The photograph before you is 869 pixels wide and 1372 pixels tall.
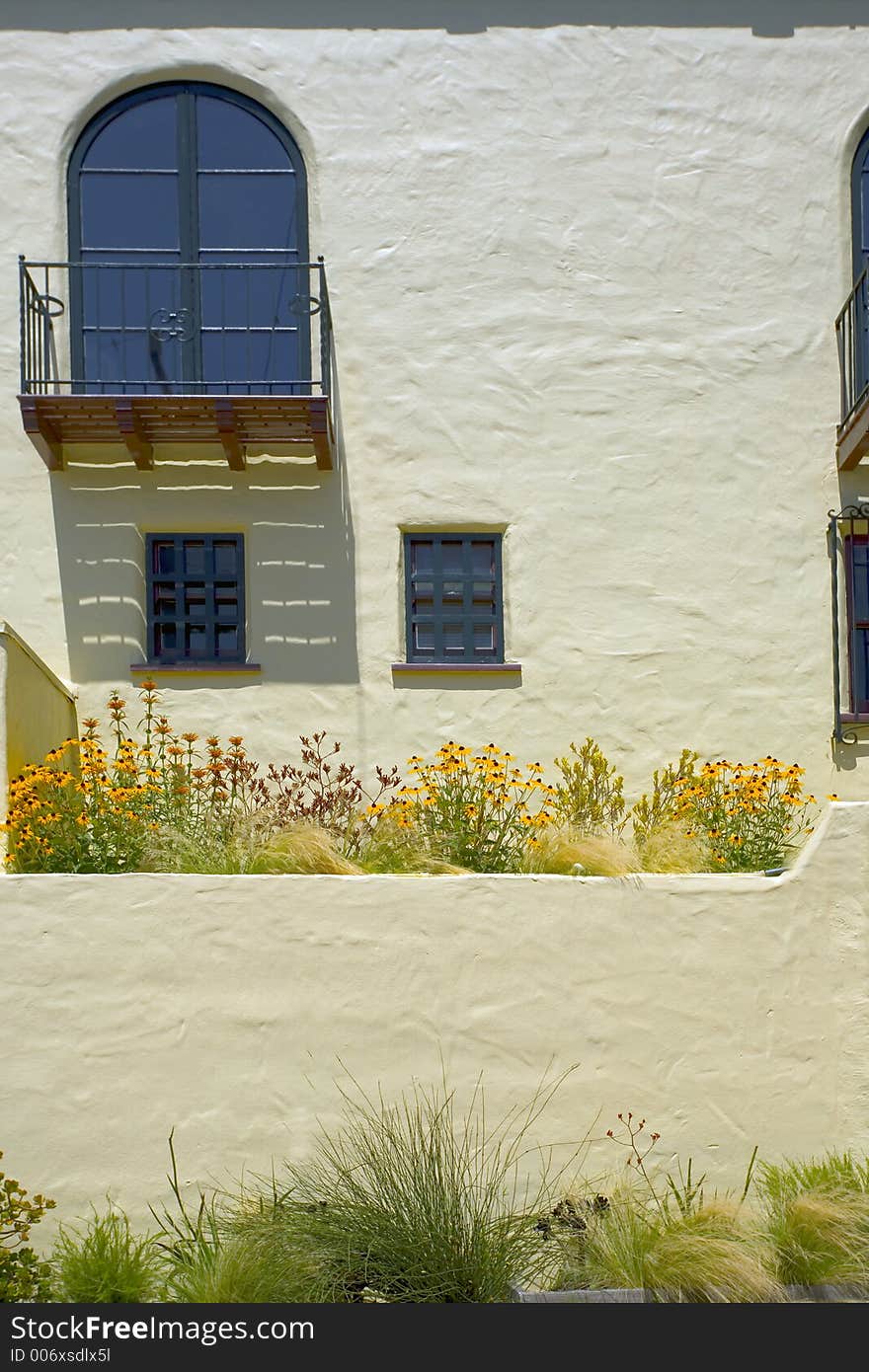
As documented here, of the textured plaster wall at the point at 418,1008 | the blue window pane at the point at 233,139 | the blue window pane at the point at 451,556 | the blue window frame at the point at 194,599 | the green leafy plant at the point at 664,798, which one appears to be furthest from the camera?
the blue window pane at the point at 233,139

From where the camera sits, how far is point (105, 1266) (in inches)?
275

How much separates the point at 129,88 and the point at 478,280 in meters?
3.34

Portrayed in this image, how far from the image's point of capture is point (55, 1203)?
23.4 ft

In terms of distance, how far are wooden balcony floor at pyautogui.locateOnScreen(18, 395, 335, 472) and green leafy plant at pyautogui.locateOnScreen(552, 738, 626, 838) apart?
10.2ft

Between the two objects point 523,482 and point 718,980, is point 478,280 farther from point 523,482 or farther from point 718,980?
point 718,980

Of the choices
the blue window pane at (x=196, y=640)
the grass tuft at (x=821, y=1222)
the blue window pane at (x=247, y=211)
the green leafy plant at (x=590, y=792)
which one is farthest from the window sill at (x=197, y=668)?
the grass tuft at (x=821, y=1222)

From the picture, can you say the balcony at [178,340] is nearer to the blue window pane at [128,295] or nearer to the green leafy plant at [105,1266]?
the blue window pane at [128,295]

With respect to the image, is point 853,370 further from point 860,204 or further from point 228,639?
point 228,639

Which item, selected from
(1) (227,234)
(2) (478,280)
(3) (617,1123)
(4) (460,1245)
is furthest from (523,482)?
(4) (460,1245)

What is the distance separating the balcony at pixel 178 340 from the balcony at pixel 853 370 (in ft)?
13.7

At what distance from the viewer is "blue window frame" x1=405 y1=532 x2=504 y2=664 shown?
35.9ft

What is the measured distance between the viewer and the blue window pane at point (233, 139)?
437 inches

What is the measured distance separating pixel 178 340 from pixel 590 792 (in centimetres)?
499

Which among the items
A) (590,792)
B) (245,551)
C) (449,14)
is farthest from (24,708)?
(449,14)
